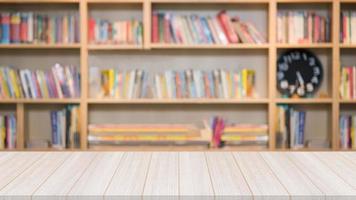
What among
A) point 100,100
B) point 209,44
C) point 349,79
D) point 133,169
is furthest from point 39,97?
point 133,169

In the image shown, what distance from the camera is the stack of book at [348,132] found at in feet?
14.8

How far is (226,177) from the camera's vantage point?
1.73 metres

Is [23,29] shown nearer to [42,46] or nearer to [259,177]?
[42,46]

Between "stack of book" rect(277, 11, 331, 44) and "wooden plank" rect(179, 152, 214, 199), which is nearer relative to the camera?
"wooden plank" rect(179, 152, 214, 199)

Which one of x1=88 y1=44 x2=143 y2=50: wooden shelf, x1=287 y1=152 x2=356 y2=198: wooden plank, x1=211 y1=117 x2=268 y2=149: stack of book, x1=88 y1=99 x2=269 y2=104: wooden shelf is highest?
x1=88 y1=44 x2=143 y2=50: wooden shelf

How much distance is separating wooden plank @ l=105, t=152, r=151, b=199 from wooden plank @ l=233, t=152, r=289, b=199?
297 millimetres

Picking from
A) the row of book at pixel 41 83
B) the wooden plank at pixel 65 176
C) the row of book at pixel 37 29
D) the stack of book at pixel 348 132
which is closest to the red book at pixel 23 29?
the row of book at pixel 37 29

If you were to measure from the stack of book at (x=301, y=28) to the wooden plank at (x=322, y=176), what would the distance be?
243cm

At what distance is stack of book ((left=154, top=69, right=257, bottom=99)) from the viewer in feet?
14.7

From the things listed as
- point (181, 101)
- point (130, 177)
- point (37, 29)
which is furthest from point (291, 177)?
point (37, 29)

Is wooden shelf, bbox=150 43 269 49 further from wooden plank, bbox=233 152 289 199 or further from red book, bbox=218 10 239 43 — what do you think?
wooden plank, bbox=233 152 289 199

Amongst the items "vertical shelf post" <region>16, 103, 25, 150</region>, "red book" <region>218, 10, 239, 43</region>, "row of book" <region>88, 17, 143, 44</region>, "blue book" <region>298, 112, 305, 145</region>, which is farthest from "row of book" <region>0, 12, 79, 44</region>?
"blue book" <region>298, 112, 305, 145</region>

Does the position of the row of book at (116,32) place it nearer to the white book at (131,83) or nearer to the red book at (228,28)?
the white book at (131,83)

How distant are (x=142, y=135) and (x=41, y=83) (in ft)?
2.76
